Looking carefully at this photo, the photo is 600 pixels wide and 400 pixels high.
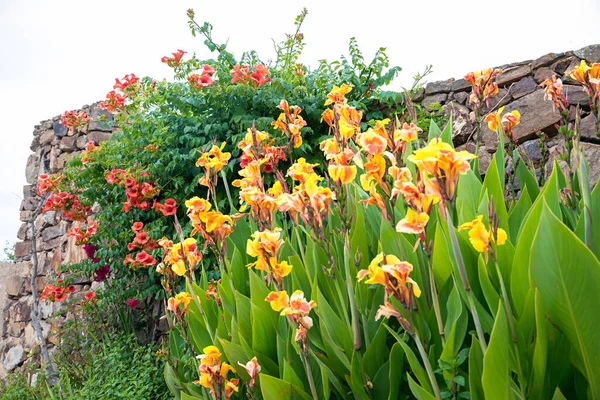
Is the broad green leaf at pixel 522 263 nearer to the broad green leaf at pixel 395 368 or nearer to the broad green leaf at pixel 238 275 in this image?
the broad green leaf at pixel 395 368

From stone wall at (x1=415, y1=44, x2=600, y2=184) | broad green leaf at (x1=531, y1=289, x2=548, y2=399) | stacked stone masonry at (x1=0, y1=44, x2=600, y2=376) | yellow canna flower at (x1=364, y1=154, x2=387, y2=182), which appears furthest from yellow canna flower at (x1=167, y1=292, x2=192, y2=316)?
stone wall at (x1=415, y1=44, x2=600, y2=184)

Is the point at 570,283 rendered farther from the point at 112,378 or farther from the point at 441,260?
the point at 112,378

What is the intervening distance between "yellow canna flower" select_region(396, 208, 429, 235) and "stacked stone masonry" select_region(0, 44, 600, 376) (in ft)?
4.90

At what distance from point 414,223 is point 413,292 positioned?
0.15m

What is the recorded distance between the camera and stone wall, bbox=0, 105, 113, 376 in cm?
539

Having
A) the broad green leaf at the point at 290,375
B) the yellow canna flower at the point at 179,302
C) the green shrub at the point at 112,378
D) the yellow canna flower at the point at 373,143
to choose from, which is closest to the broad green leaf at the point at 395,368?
the broad green leaf at the point at 290,375

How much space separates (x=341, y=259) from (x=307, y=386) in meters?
0.36

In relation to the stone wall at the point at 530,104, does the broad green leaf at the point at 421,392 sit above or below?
below

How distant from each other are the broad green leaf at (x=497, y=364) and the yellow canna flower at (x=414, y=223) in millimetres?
190

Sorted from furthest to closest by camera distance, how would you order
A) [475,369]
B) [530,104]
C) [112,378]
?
[530,104]
[112,378]
[475,369]

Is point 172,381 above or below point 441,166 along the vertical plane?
below

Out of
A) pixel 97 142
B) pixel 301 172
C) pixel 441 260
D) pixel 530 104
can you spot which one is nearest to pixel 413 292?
pixel 441 260

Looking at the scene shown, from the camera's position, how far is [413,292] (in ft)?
3.09

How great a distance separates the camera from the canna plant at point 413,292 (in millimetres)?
880
